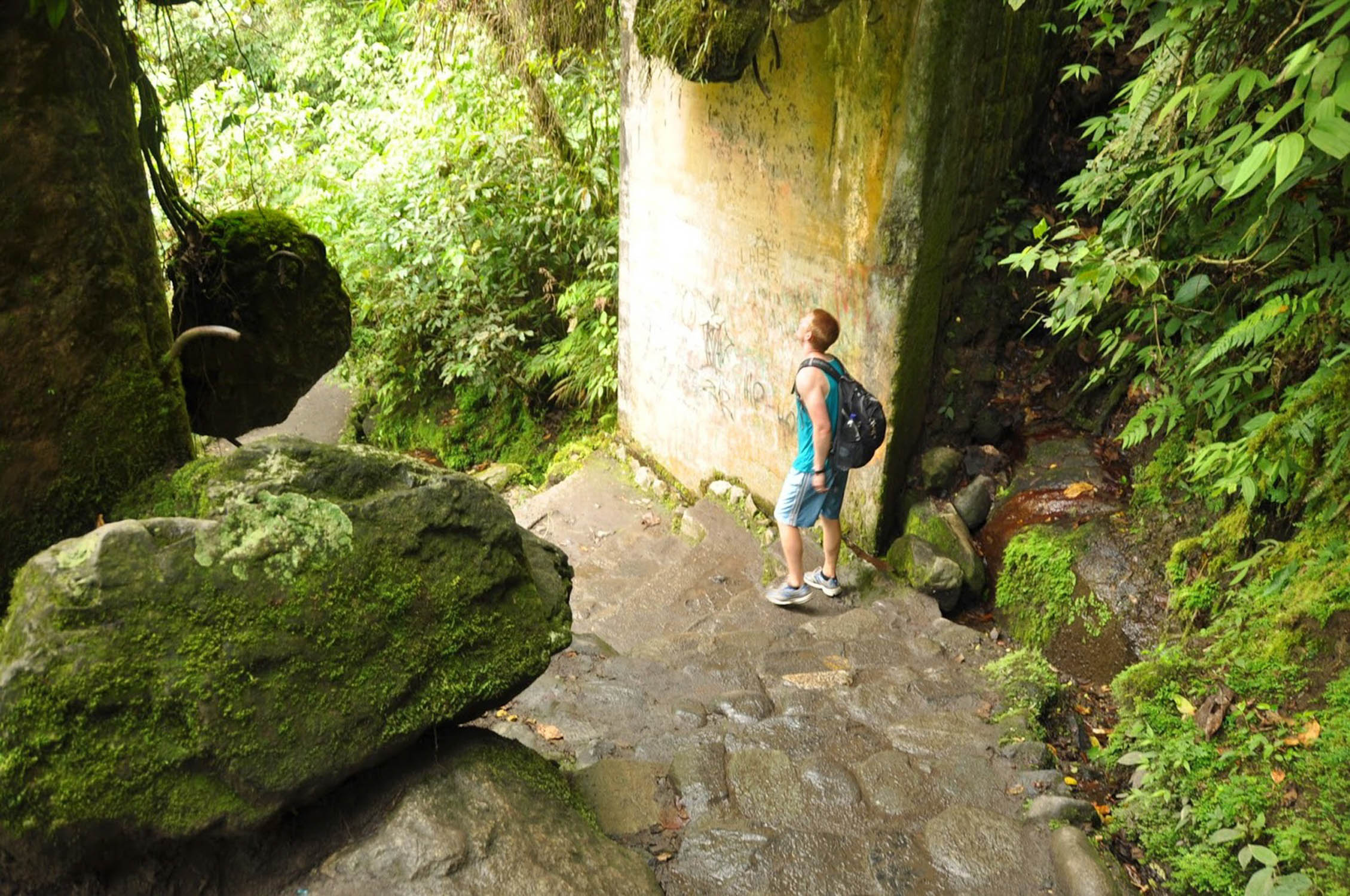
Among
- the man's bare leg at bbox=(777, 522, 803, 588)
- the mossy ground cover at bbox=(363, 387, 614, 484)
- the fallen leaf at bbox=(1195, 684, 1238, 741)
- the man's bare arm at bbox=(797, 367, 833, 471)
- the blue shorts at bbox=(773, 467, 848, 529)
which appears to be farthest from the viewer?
the mossy ground cover at bbox=(363, 387, 614, 484)

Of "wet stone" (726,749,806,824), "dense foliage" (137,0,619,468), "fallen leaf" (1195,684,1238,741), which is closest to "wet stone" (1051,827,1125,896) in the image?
"fallen leaf" (1195,684,1238,741)

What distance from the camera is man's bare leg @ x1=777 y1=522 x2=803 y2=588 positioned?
19.2 ft

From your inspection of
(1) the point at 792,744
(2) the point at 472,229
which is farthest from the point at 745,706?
(2) the point at 472,229

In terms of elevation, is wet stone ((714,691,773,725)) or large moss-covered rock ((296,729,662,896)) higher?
large moss-covered rock ((296,729,662,896))

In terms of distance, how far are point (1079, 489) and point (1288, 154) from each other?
3.44 metres

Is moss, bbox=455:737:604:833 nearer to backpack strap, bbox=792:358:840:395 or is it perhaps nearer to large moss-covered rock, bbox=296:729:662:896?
large moss-covered rock, bbox=296:729:662:896

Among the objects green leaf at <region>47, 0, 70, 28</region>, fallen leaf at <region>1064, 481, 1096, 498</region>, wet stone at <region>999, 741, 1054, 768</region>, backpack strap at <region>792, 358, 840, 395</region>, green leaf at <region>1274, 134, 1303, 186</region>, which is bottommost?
wet stone at <region>999, 741, 1054, 768</region>

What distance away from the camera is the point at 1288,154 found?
247 centimetres

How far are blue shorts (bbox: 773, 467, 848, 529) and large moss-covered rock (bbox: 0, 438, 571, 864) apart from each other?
3.02 metres

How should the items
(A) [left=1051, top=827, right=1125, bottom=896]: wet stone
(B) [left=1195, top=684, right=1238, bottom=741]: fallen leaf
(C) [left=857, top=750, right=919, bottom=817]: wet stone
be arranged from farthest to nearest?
(C) [left=857, top=750, right=919, bottom=817]: wet stone, (B) [left=1195, top=684, right=1238, bottom=741]: fallen leaf, (A) [left=1051, top=827, right=1125, bottom=896]: wet stone

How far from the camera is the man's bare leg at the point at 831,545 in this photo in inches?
229

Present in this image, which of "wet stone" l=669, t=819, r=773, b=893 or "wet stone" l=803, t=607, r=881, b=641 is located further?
"wet stone" l=803, t=607, r=881, b=641

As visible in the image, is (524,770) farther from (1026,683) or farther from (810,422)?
(810,422)

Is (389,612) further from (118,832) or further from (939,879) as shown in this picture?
(939,879)
